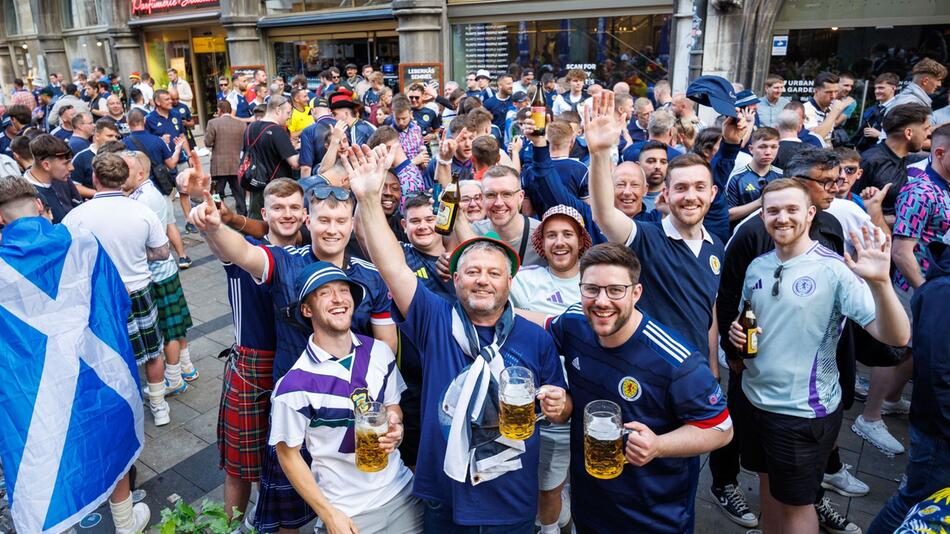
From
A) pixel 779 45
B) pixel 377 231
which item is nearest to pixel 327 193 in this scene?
pixel 377 231

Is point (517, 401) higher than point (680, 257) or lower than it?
lower

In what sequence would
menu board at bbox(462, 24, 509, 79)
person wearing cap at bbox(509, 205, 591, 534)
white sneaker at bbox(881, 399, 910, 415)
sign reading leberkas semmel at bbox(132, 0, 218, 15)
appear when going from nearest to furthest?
person wearing cap at bbox(509, 205, 591, 534) < white sneaker at bbox(881, 399, 910, 415) < menu board at bbox(462, 24, 509, 79) < sign reading leberkas semmel at bbox(132, 0, 218, 15)

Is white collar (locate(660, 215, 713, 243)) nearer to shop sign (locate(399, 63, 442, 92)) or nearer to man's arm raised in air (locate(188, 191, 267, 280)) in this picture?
man's arm raised in air (locate(188, 191, 267, 280))

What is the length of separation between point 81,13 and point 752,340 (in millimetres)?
29969

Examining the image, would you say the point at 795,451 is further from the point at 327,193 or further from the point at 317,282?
the point at 327,193

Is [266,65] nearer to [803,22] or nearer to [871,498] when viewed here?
[803,22]

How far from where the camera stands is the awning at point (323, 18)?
15867mm

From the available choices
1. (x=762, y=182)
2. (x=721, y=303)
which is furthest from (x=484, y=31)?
(x=721, y=303)

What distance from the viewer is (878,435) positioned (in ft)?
15.1

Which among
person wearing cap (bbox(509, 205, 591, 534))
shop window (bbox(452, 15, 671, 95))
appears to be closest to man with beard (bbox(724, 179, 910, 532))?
person wearing cap (bbox(509, 205, 591, 534))

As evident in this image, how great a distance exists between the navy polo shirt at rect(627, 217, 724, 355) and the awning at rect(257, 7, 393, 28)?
14.0 meters

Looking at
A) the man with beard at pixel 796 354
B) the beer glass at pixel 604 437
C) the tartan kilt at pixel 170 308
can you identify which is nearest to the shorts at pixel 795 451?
the man with beard at pixel 796 354

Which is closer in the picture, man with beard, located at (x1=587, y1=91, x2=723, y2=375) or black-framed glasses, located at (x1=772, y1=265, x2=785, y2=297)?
black-framed glasses, located at (x1=772, y1=265, x2=785, y2=297)

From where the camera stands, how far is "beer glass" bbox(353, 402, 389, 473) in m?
2.54
